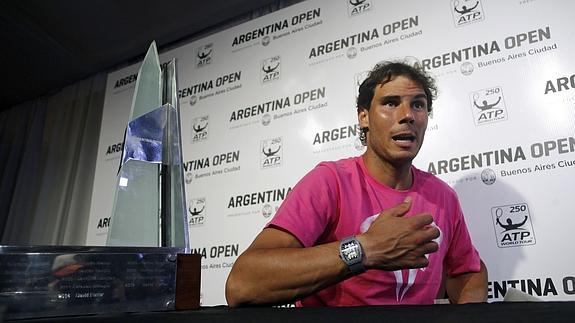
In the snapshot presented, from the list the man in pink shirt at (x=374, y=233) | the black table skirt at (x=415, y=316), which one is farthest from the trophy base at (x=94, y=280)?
the man in pink shirt at (x=374, y=233)

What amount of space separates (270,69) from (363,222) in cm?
139

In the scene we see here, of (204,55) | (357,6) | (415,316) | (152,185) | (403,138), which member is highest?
(204,55)

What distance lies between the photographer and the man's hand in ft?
2.39

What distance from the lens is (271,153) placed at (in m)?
2.06

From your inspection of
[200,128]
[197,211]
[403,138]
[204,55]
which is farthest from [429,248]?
[204,55]

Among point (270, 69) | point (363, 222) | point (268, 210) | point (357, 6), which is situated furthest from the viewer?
point (270, 69)

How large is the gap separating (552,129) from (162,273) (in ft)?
4.76

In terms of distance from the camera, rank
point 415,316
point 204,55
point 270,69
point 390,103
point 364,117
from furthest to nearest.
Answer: point 204,55 → point 270,69 → point 364,117 → point 390,103 → point 415,316

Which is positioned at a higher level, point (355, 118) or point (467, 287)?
point (355, 118)

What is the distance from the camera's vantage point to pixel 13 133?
3.68 m

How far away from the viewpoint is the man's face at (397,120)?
1.25 m

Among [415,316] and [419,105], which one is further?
[419,105]

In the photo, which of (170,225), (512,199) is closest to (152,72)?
(170,225)

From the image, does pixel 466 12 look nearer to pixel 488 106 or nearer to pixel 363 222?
pixel 488 106
